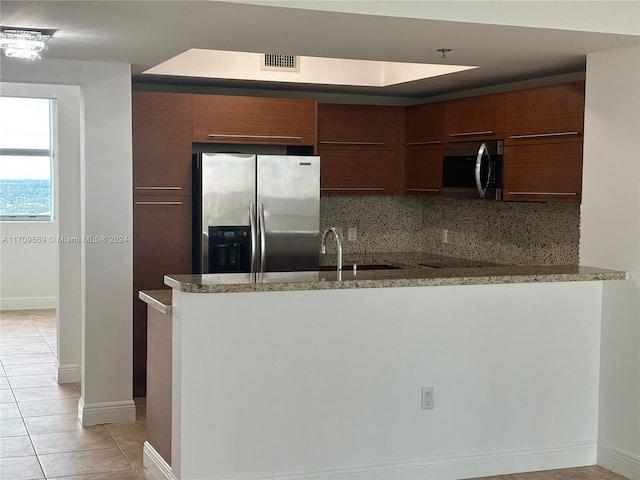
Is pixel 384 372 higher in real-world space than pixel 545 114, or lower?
lower

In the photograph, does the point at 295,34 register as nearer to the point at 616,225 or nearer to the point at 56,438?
the point at 616,225

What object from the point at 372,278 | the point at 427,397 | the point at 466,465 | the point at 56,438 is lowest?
the point at 56,438

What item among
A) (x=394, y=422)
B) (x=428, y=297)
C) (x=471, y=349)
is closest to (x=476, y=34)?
(x=428, y=297)

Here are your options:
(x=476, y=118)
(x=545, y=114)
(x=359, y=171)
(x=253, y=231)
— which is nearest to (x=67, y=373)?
(x=253, y=231)

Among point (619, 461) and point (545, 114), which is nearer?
point (619, 461)

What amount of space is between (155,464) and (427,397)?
4.46 feet

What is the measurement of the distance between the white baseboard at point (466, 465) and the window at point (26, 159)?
6227 mm

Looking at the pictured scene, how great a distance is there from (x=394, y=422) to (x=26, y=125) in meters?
6.81

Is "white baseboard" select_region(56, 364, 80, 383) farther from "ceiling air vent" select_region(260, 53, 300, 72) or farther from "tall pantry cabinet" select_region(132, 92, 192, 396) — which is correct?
"ceiling air vent" select_region(260, 53, 300, 72)

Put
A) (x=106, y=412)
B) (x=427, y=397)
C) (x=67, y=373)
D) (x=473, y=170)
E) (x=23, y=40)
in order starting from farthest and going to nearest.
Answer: (x=67, y=373)
(x=473, y=170)
(x=106, y=412)
(x=427, y=397)
(x=23, y=40)

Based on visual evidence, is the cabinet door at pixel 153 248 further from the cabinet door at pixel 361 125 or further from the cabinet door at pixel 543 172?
the cabinet door at pixel 543 172

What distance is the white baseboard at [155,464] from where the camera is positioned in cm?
386

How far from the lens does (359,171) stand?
6348 millimetres

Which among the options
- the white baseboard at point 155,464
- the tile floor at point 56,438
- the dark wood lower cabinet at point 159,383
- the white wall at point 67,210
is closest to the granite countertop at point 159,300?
the dark wood lower cabinet at point 159,383
